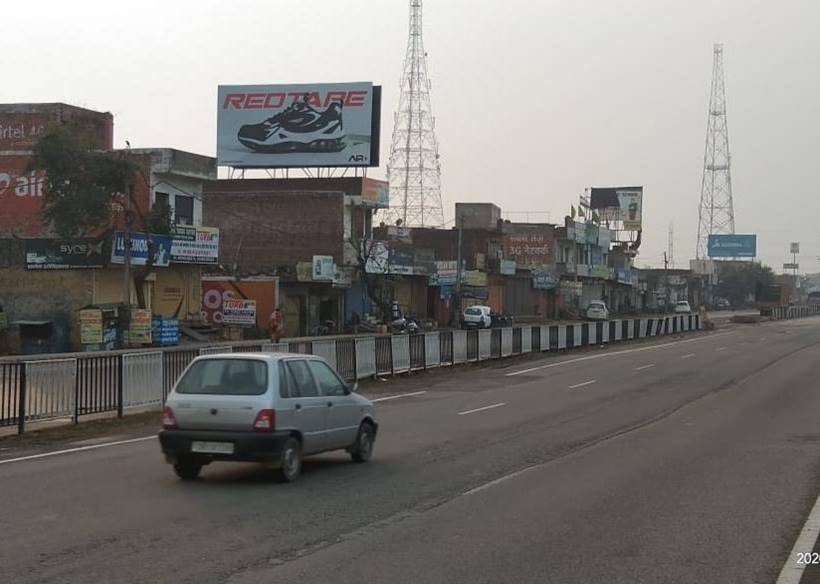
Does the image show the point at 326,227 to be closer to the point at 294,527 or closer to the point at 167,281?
the point at 167,281

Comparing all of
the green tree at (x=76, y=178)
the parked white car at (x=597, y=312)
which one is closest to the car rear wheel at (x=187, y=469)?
the green tree at (x=76, y=178)

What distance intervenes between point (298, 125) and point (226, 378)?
50597 mm

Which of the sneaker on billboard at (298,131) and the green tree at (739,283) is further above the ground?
the sneaker on billboard at (298,131)

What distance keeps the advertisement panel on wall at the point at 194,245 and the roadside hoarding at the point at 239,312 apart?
2.13 metres

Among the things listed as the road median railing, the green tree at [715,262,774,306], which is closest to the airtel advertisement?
the road median railing

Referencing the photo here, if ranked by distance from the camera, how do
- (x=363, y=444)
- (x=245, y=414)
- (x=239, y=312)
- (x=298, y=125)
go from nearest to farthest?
(x=245, y=414), (x=363, y=444), (x=239, y=312), (x=298, y=125)

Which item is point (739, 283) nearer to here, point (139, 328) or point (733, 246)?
point (733, 246)

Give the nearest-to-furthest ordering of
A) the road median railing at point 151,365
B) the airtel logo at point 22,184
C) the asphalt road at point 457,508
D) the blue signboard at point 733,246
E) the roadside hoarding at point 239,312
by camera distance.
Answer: the asphalt road at point 457,508 < the road median railing at point 151,365 < the airtel logo at point 22,184 < the roadside hoarding at point 239,312 < the blue signboard at point 733,246

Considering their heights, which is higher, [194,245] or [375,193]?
[375,193]

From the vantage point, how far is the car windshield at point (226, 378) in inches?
455

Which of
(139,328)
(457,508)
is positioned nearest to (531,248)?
(139,328)

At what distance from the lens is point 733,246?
127 meters

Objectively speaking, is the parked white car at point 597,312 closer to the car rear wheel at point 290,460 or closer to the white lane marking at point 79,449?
the white lane marking at point 79,449

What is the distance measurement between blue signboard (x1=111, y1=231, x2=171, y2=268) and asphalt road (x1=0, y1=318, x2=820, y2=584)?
68.3 ft
